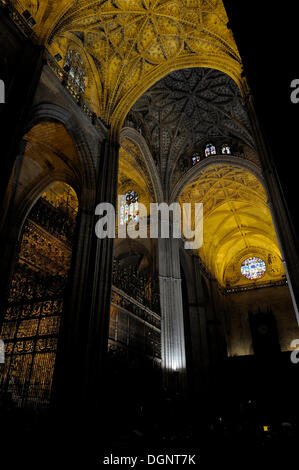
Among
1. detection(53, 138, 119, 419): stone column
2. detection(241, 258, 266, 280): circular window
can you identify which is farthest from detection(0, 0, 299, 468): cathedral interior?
detection(241, 258, 266, 280): circular window

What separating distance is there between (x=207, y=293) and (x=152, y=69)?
1504cm

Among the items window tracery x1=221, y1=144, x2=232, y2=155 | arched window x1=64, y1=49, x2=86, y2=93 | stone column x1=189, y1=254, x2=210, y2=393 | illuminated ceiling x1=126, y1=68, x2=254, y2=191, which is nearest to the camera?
arched window x1=64, y1=49, x2=86, y2=93

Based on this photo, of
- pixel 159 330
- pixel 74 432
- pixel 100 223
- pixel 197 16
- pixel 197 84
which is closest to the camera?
pixel 74 432

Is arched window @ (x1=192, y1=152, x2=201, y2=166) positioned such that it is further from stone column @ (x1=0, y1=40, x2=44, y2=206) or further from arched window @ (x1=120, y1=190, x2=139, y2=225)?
stone column @ (x1=0, y1=40, x2=44, y2=206)

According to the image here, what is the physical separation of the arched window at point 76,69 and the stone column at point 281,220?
644 centimetres

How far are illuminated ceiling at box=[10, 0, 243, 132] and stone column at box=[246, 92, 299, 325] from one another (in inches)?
136

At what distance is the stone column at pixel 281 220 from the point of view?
21.9ft

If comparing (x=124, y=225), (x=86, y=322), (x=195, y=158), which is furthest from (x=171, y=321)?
(x=195, y=158)

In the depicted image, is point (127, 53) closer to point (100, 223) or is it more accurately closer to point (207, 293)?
point (100, 223)

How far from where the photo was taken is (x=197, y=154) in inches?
662

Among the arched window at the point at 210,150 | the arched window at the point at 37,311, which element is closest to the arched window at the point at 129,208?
the arched window at the point at 210,150

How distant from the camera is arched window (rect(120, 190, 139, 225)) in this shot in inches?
669

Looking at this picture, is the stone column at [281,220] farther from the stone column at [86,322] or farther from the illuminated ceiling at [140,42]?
the stone column at [86,322]

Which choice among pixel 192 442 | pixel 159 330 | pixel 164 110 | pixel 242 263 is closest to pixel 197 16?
pixel 164 110
